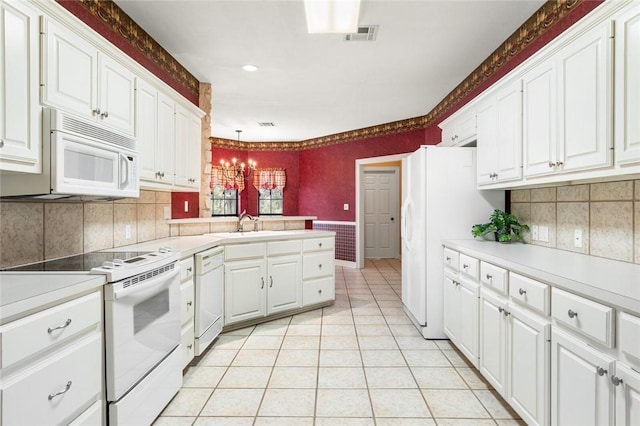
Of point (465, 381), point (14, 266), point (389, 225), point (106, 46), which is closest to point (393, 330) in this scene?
point (465, 381)

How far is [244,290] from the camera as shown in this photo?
3348 millimetres

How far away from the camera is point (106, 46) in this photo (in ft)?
6.86

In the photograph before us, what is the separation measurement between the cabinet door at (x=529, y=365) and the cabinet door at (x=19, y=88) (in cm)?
245

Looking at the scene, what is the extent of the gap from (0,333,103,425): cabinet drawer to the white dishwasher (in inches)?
44.6

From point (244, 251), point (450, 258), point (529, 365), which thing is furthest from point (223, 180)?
point (529, 365)

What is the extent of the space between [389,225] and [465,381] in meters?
5.76

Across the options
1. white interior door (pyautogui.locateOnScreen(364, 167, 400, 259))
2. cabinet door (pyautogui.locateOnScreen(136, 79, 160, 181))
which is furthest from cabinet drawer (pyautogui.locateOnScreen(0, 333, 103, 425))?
white interior door (pyautogui.locateOnScreen(364, 167, 400, 259))

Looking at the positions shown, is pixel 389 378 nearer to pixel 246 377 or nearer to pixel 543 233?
pixel 246 377

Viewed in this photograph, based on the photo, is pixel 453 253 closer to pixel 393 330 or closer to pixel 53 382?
pixel 393 330

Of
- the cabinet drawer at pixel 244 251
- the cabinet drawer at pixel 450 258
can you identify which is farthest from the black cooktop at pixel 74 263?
the cabinet drawer at pixel 450 258

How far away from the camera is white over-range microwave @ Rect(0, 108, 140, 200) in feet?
5.33

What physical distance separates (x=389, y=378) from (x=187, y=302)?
5.06 feet

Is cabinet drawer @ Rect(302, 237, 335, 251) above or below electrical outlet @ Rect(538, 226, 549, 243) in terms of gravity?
below

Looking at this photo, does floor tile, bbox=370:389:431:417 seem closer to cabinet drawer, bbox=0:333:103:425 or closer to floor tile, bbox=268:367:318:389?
floor tile, bbox=268:367:318:389
